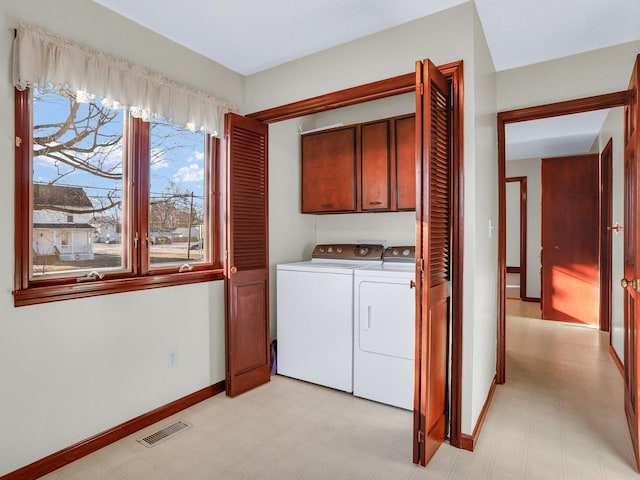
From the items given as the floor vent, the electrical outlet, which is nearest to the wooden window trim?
the electrical outlet

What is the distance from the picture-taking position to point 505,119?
10.0ft

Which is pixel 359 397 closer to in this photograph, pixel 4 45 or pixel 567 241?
pixel 4 45

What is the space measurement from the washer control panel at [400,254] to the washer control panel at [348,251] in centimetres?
9

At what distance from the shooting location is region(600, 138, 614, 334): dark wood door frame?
4.19m

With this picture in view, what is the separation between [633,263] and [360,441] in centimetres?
187

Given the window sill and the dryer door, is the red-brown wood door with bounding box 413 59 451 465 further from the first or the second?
the window sill

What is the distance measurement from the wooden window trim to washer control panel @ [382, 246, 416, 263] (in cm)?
140

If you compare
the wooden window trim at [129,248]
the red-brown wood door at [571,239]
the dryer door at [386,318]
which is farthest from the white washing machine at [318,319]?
the red-brown wood door at [571,239]

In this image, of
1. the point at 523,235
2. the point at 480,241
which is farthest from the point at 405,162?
the point at 523,235

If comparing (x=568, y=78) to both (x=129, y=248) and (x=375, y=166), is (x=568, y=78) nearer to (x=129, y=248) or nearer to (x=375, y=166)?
(x=375, y=166)

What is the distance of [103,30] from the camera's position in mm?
2170

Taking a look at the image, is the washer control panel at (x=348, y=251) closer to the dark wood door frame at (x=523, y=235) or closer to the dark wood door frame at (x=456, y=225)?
the dark wood door frame at (x=456, y=225)

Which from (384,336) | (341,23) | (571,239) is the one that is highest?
(341,23)

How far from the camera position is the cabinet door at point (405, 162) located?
3014 mm
